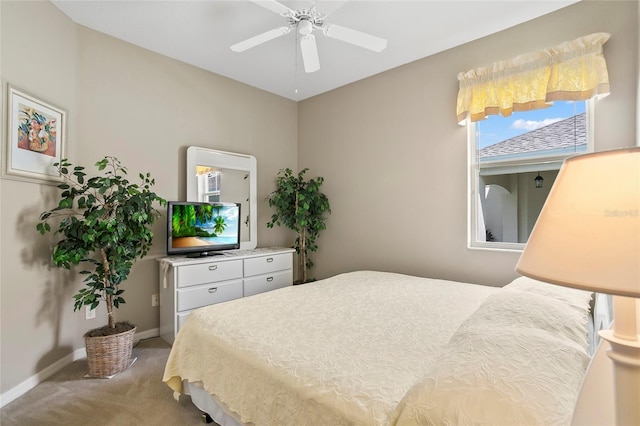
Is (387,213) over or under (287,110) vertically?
under

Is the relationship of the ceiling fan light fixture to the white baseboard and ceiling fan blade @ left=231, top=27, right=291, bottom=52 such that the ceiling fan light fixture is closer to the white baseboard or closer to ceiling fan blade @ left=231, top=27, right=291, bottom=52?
ceiling fan blade @ left=231, top=27, right=291, bottom=52

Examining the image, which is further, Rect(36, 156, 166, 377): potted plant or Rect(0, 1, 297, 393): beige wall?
Rect(36, 156, 166, 377): potted plant

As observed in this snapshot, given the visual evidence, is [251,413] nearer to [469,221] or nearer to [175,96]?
[469,221]

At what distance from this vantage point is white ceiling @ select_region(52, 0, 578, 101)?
2.37 meters

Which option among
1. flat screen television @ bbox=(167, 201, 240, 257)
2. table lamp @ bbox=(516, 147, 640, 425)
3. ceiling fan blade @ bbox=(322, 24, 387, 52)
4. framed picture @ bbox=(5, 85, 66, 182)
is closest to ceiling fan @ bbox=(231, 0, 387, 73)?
ceiling fan blade @ bbox=(322, 24, 387, 52)

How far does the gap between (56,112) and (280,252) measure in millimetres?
2332

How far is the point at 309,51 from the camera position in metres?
2.27

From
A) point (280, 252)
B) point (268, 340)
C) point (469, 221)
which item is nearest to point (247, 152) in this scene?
point (280, 252)

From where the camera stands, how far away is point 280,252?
361 cm

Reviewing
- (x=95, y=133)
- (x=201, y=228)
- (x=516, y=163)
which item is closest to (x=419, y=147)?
(x=516, y=163)

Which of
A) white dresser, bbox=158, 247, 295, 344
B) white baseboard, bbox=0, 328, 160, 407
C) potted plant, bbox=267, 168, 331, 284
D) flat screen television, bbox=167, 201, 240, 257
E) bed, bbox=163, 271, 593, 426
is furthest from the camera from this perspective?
potted plant, bbox=267, 168, 331, 284

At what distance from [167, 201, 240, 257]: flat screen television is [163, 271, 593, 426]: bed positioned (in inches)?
52.7

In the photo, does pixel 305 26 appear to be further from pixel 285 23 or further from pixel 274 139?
pixel 274 139

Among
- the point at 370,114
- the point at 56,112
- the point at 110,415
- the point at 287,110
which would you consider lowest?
the point at 110,415
